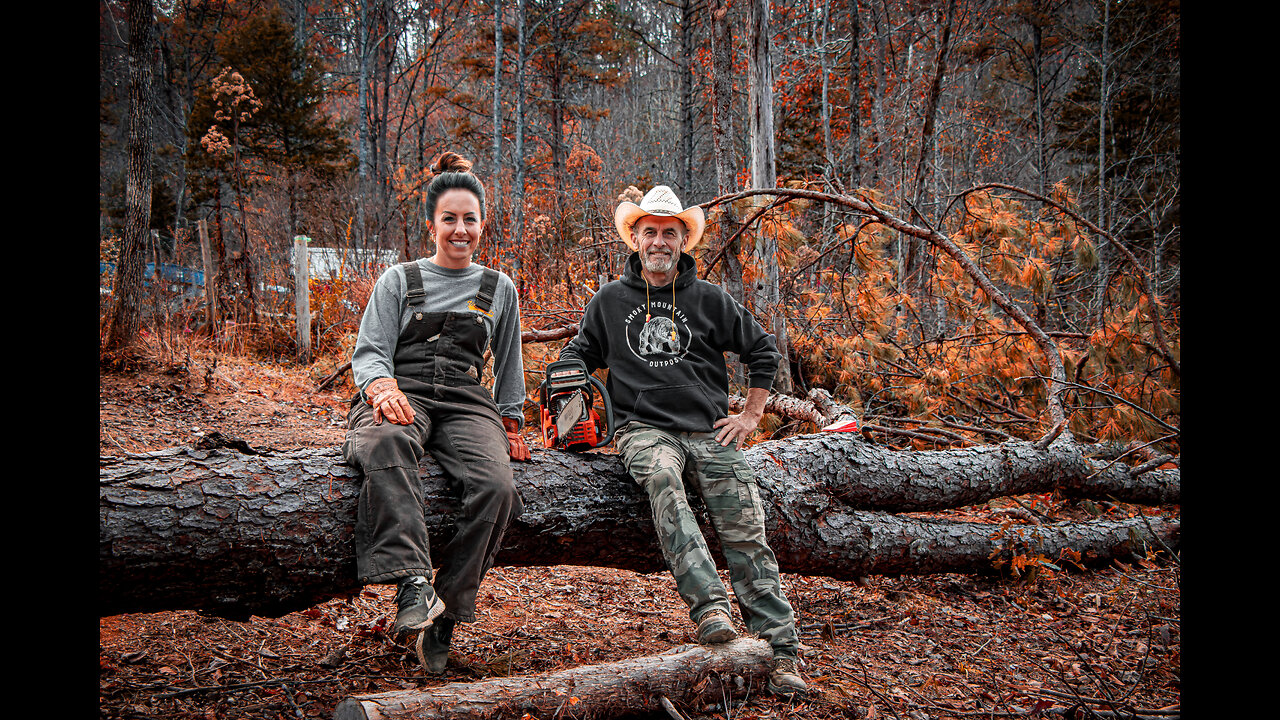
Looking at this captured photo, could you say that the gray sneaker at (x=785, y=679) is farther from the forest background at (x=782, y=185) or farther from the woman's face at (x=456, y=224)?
the forest background at (x=782, y=185)

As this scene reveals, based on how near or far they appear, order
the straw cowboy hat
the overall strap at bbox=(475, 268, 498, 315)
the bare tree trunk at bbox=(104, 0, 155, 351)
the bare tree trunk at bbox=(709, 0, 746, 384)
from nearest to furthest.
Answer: the overall strap at bbox=(475, 268, 498, 315)
the straw cowboy hat
the bare tree trunk at bbox=(709, 0, 746, 384)
the bare tree trunk at bbox=(104, 0, 155, 351)

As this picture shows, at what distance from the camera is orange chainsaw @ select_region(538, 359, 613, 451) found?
10.3 feet

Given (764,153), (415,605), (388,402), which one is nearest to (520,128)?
(764,153)

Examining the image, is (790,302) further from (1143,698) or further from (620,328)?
(1143,698)

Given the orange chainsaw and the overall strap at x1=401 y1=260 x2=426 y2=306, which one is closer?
the overall strap at x1=401 y1=260 x2=426 y2=306

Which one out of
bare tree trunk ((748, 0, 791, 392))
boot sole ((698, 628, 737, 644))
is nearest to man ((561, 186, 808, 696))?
boot sole ((698, 628, 737, 644))

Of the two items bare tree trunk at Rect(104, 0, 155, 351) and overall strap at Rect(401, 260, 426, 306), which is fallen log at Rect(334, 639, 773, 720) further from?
bare tree trunk at Rect(104, 0, 155, 351)

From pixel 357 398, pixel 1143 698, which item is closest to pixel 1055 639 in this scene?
pixel 1143 698

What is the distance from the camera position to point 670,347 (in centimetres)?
329

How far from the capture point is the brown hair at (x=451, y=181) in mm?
2996

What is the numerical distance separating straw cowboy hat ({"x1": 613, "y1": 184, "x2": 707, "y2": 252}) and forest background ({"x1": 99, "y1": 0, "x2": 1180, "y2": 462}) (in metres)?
1.47

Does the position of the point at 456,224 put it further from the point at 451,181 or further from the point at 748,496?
the point at 748,496

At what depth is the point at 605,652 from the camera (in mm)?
3068

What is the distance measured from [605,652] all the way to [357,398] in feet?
5.14
